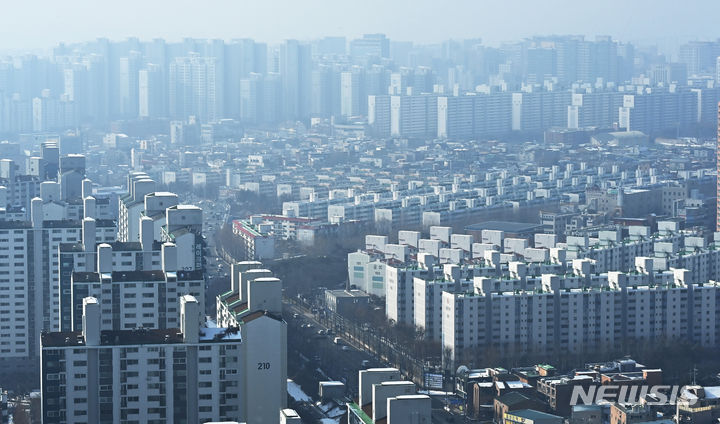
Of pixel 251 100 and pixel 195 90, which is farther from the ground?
pixel 195 90

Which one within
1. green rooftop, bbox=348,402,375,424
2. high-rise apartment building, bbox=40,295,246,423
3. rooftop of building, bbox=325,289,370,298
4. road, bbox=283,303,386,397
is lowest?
road, bbox=283,303,386,397

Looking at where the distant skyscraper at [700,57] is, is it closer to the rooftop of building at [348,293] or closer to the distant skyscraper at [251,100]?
the distant skyscraper at [251,100]

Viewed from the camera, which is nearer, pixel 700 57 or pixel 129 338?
pixel 129 338

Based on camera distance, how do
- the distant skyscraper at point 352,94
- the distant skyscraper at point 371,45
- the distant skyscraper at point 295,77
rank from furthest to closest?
the distant skyscraper at point 371,45
the distant skyscraper at point 352,94
the distant skyscraper at point 295,77

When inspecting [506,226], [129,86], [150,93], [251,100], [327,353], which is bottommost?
[327,353]

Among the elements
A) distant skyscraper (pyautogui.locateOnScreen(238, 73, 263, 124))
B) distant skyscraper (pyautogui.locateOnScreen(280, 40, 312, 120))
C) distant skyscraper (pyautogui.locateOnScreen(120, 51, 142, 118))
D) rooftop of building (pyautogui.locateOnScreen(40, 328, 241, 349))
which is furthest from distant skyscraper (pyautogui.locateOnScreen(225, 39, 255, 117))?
rooftop of building (pyautogui.locateOnScreen(40, 328, 241, 349))

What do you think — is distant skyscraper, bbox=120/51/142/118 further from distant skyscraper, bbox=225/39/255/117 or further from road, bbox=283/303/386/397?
road, bbox=283/303/386/397

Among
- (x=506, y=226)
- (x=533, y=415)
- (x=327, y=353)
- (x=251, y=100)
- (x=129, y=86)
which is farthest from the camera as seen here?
(x=129, y=86)

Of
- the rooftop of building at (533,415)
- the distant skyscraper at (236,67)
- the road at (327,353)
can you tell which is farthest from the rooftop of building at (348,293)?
the distant skyscraper at (236,67)

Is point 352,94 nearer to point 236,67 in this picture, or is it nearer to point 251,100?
point 251,100

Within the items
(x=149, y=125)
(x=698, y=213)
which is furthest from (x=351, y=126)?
(x=698, y=213)

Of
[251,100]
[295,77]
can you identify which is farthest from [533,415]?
[295,77]
